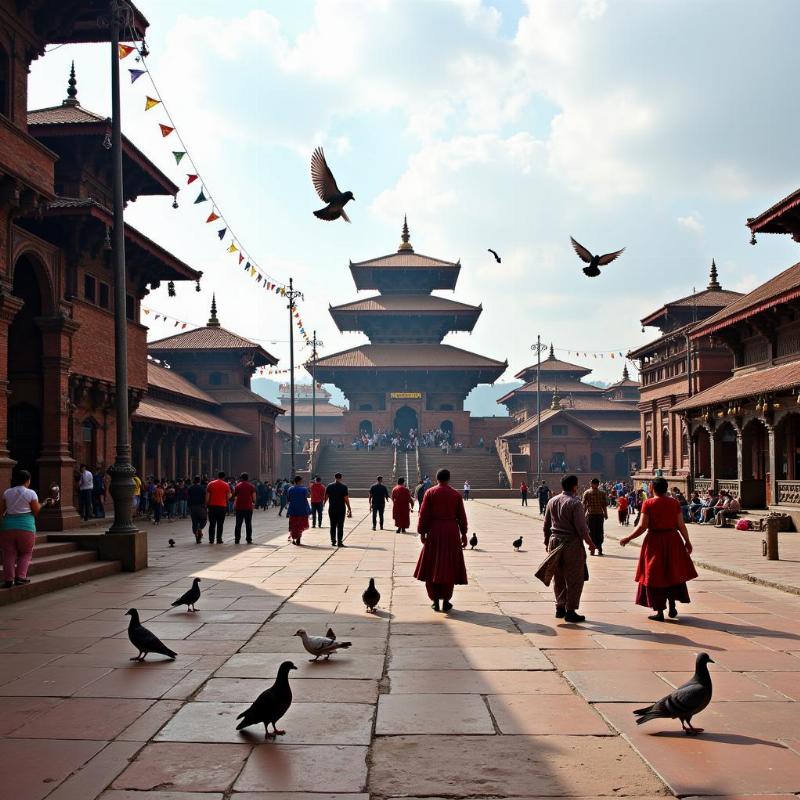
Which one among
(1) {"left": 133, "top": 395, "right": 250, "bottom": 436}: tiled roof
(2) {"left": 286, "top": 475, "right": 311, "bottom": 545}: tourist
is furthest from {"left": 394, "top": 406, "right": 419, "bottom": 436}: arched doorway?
(2) {"left": 286, "top": 475, "right": 311, "bottom": 545}: tourist

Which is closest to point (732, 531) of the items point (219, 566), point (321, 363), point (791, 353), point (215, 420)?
point (791, 353)

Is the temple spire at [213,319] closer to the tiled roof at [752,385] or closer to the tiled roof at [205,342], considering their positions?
the tiled roof at [205,342]

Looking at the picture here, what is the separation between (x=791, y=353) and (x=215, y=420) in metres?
25.8

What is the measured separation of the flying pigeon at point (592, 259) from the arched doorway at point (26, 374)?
1093 centimetres

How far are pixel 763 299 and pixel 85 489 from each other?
19494mm

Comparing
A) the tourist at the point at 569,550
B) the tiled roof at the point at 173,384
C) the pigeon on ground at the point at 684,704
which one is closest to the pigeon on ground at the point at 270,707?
the pigeon on ground at the point at 684,704

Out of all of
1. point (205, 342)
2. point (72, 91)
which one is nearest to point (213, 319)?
point (205, 342)

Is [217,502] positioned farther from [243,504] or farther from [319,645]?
[319,645]

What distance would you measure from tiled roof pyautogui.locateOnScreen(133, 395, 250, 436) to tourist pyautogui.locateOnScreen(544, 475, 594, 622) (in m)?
20.9

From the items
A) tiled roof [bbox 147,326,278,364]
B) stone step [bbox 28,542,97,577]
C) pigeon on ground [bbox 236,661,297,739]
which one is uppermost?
tiled roof [bbox 147,326,278,364]

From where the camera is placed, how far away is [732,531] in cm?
2320

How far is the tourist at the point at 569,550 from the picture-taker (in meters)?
8.88

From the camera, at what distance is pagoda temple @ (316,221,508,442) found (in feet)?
195

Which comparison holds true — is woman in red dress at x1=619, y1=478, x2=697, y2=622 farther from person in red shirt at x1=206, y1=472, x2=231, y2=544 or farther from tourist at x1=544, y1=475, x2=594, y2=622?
person in red shirt at x1=206, y1=472, x2=231, y2=544
